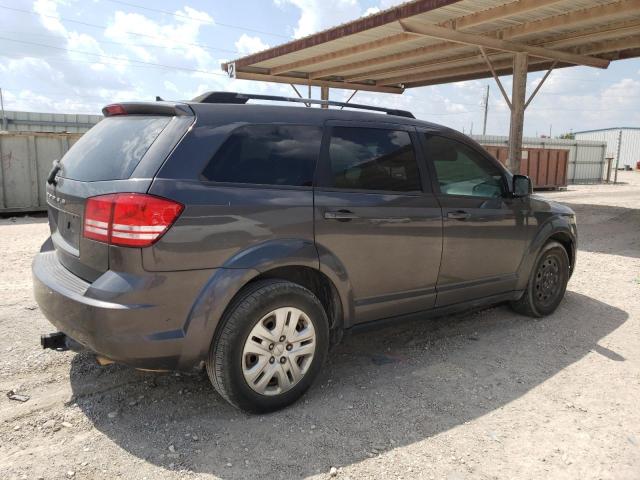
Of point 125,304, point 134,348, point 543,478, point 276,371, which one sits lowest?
point 543,478

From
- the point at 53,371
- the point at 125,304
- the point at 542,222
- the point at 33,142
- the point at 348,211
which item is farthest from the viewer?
the point at 33,142

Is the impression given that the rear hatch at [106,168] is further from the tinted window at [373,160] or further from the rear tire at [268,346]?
the tinted window at [373,160]

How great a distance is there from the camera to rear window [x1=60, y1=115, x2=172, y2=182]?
2.81 m

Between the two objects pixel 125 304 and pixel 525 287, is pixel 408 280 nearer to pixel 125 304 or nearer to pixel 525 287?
pixel 525 287

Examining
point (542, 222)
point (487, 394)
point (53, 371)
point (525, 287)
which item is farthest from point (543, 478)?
point (53, 371)

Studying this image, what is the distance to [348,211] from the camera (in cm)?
329

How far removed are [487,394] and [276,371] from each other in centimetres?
146

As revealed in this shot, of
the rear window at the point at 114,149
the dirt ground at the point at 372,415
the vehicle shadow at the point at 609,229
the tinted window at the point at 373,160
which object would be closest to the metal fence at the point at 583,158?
the vehicle shadow at the point at 609,229

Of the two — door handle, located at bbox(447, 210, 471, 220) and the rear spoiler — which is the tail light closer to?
the rear spoiler

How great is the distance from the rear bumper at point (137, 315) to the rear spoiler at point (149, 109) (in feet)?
3.03

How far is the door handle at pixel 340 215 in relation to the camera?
3.20 metres

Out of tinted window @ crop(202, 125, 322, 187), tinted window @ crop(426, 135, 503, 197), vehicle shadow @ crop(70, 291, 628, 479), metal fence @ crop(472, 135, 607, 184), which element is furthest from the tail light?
metal fence @ crop(472, 135, 607, 184)

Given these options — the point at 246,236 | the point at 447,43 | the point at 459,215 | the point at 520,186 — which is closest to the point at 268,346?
the point at 246,236

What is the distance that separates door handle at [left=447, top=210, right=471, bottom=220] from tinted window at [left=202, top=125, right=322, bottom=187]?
4.10 ft
